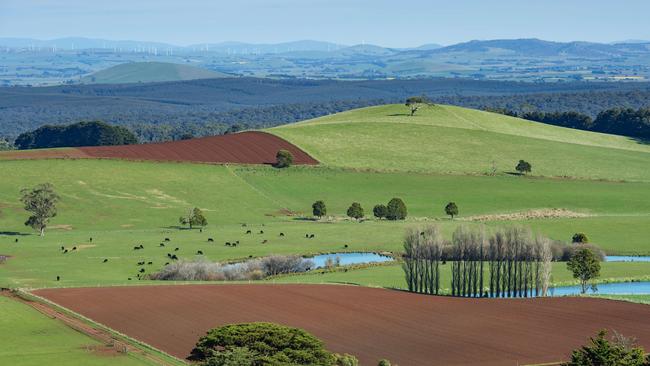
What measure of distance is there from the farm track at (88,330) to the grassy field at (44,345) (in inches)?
20.6

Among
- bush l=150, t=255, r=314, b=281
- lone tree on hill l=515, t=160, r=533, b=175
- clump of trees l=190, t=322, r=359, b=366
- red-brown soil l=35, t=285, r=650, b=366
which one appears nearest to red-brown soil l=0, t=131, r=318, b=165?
lone tree on hill l=515, t=160, r=533, b=175

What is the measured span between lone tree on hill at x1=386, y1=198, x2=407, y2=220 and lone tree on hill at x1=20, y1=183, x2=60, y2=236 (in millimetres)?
39292

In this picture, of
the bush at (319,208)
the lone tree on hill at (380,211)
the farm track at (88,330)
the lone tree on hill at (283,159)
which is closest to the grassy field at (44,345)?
the farm track at (88,330)

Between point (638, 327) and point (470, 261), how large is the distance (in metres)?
22.2

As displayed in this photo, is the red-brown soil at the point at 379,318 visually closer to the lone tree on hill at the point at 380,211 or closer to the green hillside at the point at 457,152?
the lone tree on hill at the point at 380,211

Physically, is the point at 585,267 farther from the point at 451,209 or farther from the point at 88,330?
the point at 451,209

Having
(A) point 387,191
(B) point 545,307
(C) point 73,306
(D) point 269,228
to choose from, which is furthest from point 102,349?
(A) point 387,191

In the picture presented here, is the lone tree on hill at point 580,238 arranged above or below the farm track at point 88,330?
below

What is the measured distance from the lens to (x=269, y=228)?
128 m

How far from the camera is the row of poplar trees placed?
90.2 meters

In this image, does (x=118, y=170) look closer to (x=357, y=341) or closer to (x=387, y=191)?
(x=387, y=191)

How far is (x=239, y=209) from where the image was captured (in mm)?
141625

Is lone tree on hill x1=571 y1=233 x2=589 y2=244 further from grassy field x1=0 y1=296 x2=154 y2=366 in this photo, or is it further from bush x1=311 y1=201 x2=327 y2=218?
grassy field x1=0 y1=296 x2=154 y2=366

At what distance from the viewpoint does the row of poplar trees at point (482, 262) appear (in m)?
90.2
